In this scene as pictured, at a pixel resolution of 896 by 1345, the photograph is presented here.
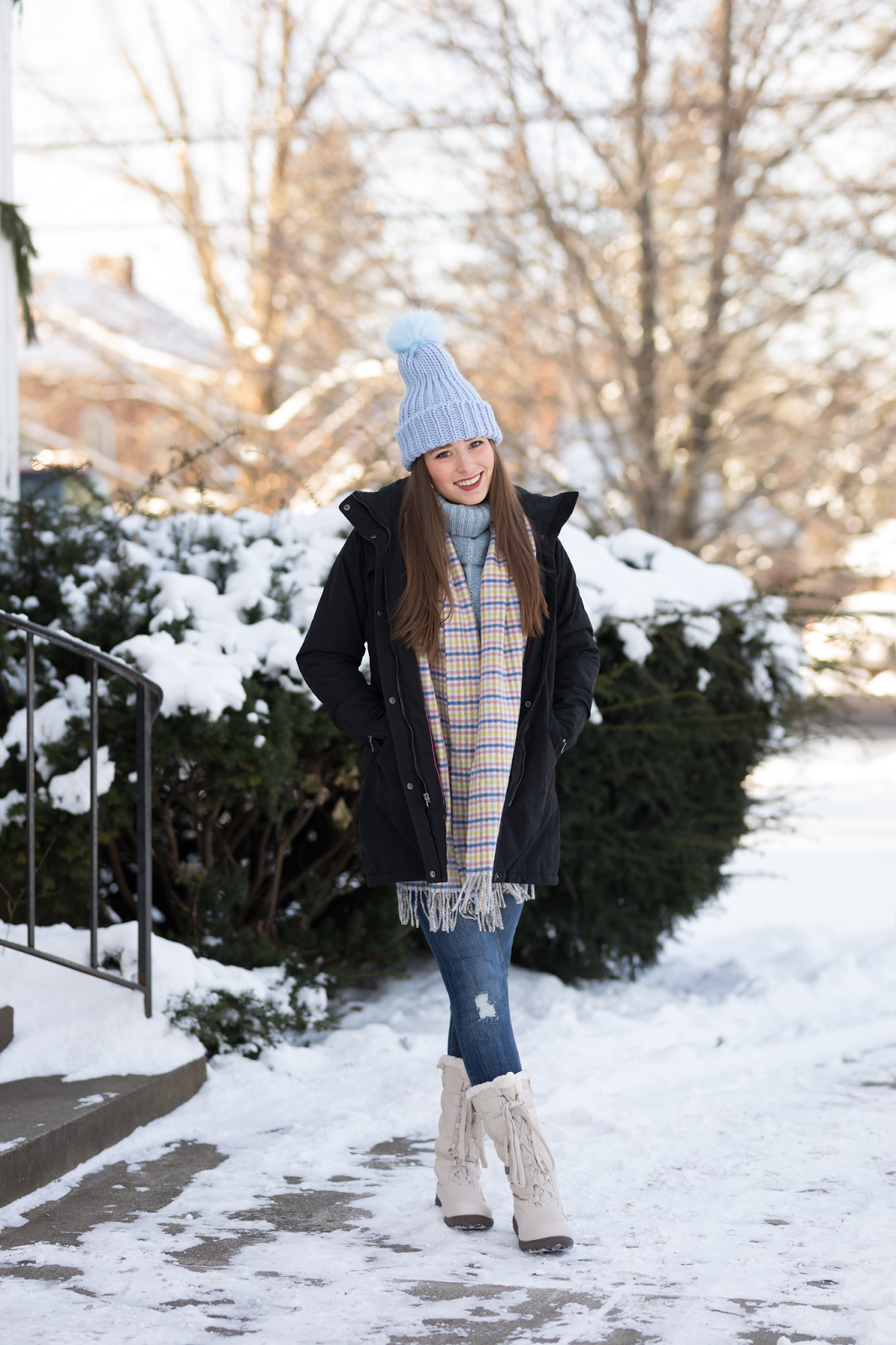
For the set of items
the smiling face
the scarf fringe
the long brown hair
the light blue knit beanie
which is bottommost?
the scarf fringe

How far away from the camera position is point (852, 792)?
11.7 meters

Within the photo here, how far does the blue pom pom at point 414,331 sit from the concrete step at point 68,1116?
2068 mm

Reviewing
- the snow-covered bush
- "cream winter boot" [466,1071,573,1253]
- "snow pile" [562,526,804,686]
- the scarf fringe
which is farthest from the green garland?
"cream winter boot" [466,1071,573,1253]

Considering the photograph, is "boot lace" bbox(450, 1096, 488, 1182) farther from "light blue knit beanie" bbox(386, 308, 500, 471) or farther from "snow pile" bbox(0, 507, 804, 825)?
"snow pile" bbox(0, 507, 804, 825)

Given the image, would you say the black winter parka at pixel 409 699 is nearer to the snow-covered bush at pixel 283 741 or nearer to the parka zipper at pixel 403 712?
the parka zipper at pixel 403 712

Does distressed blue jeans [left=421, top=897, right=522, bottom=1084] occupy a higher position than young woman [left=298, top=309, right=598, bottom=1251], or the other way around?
young woman [left=298, top=309, right=598, bottom=1251]

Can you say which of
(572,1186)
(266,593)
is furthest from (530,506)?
(266,593)

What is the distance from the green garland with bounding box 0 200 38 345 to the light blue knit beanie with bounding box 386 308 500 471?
3.00m

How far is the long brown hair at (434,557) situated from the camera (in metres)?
2.77

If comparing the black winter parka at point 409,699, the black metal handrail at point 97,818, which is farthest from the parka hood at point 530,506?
the black metal handrail at point 97,818

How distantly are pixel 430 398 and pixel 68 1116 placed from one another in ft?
6.52

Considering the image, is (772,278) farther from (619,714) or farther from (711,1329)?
(711,1329)

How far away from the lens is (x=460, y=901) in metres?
2.73

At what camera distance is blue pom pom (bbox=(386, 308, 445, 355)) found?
3.05 meters
